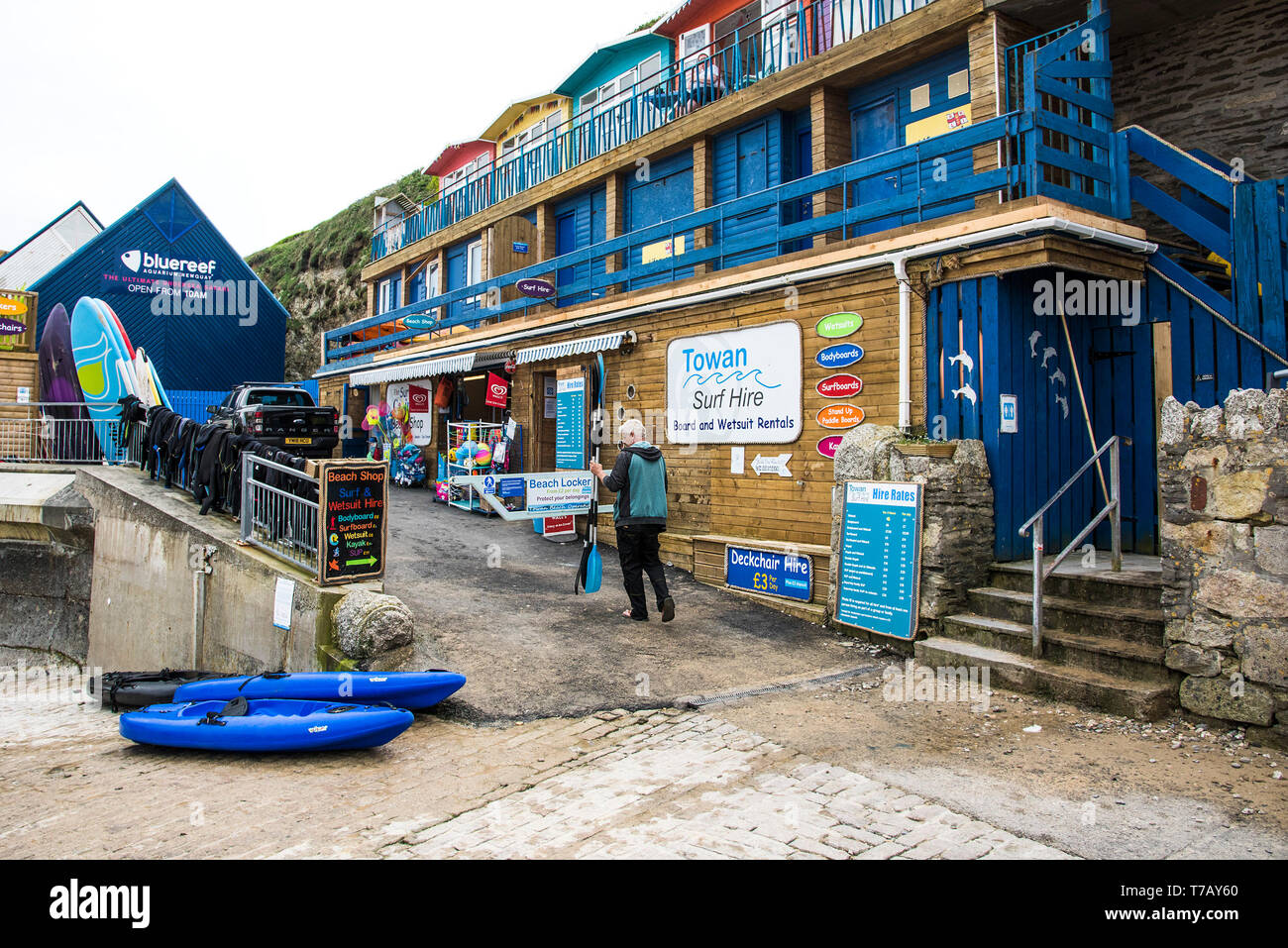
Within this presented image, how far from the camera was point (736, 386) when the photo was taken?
10.4 meters

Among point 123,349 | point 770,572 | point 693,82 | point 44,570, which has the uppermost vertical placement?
point 693,82

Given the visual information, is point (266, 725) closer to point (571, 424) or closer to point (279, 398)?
point (571, 424)

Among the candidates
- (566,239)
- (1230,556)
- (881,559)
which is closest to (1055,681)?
(1230,556)

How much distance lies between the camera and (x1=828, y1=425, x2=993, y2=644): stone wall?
7.52 m

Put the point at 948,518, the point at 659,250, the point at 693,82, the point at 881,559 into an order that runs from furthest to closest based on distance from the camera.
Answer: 1. the point at 693,82
2. the point at 659,250
3. the point at 881,559
4. the point at 948,518

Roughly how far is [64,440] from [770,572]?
1229 centimetres

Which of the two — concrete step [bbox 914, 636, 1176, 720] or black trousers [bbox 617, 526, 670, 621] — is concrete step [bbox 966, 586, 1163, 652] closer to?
concrete step [bbox 914, 636, 1176, 720]

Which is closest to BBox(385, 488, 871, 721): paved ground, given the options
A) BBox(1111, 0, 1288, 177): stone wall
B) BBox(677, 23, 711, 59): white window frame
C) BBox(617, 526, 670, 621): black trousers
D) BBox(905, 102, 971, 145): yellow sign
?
BBox(617, 526, 670, 621): black trousers

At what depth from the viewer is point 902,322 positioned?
8.41 meters

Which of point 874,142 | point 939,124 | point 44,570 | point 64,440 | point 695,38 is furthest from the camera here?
point 695,38

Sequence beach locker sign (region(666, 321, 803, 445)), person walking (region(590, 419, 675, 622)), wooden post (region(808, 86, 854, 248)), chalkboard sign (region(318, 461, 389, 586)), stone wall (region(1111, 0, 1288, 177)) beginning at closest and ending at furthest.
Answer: chalkboard sign (region(318, 461, 389, 586)) → person walking (region(590, 419, 675, 622)) → stone wall (region(1111, 0, 1288, 177)) → beach locker sign (region(666, 321, 803, 445)) → wooden post (region(808, 86, 854, 248))

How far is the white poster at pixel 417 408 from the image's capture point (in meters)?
19.1

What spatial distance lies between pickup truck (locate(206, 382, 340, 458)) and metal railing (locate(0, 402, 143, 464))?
2501 millimetres

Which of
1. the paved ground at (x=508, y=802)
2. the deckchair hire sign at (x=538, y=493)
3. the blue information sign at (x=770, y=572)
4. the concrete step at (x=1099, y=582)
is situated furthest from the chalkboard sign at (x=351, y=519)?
the concrete step at (x=1099, y=582)
